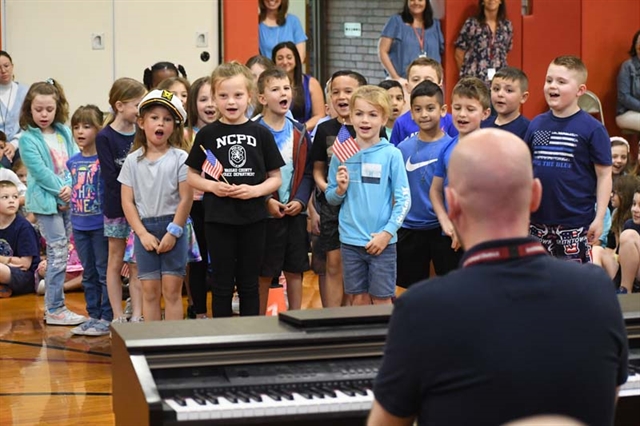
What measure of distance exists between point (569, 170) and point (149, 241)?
213cm

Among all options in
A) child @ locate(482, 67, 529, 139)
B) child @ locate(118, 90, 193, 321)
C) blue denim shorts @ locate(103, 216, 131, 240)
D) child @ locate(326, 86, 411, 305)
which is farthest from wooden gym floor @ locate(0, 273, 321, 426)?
child @ locate(482, 67, 529, 139)

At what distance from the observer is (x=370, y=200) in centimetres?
548

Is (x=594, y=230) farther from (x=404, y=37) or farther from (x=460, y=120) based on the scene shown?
(x=404, y=37)

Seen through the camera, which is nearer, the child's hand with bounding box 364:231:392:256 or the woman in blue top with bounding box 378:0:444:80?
the child's hand with bounding box 364:231:392:256

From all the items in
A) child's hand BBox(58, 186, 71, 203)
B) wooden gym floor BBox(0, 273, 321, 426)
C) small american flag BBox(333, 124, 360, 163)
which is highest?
small american flag BBox(333, 124, 360, 163)

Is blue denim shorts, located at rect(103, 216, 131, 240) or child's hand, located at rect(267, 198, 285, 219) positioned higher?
child's hand, located at rect(267, 198, 285, 219)

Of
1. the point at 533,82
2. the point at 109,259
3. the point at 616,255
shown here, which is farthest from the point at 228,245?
the point at 533,82

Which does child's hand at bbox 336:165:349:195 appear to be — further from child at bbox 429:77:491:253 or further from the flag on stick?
the flag on stick

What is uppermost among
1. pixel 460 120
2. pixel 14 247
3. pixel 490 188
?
pixel 460 120

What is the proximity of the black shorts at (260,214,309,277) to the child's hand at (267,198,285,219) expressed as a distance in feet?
0.15

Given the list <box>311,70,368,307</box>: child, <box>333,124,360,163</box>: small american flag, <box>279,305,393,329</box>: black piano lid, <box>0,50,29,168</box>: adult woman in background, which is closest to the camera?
<box>279,305,393,329</box>: black piano lid

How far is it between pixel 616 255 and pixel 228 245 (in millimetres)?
3016

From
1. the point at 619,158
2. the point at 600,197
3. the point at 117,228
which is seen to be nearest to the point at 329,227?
the point at 117,228

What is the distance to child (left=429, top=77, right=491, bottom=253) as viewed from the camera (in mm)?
5586
